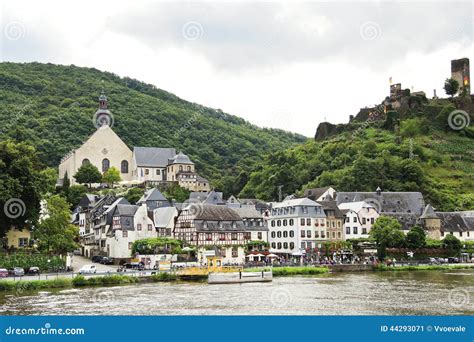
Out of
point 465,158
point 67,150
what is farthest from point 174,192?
point 465,158

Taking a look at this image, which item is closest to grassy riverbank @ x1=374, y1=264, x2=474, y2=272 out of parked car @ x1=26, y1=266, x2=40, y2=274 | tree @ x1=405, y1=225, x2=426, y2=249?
tree @ x1=405, y1=225, x2=426, y2=249

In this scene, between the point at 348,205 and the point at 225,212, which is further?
the point at 348,205

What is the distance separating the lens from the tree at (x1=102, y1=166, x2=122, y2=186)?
117m

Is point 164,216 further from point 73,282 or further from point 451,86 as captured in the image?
point 451,86

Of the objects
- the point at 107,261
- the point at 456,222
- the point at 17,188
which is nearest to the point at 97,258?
the point at 107,261

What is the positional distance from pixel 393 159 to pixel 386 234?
41255 mm

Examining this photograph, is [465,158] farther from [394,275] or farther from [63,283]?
[63,283]

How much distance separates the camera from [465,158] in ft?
433

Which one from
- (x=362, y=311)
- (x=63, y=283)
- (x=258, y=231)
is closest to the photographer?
(x=362, y=311)

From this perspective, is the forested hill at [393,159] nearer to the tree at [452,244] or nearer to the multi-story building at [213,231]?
the tree at [452,244]

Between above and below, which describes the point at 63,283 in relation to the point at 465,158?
below

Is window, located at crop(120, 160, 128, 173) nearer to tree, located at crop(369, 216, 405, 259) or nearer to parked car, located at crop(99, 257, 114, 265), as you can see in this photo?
parked car, located at crop(99, 257, 114, 265)

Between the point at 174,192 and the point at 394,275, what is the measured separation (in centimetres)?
4938

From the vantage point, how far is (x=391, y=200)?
317 feet
